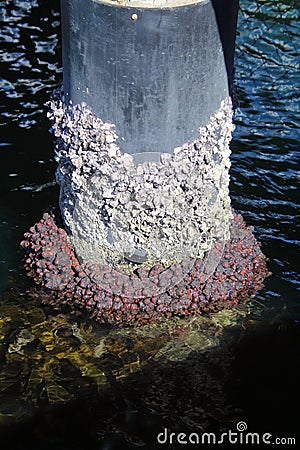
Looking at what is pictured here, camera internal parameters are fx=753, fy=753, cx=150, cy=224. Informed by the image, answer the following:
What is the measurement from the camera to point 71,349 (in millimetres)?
4332

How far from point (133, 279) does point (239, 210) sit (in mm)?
1281

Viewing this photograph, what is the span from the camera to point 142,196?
427 centimetres

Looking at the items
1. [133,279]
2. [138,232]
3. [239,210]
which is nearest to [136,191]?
[138,232]

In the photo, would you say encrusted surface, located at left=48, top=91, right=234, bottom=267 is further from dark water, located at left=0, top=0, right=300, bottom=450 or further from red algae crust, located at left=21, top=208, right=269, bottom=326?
dark water, located at left=0, top=0, right=300, bottom=450

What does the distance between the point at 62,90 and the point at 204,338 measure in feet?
5.55

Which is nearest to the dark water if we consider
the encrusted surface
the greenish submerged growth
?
the greenish submerged growth

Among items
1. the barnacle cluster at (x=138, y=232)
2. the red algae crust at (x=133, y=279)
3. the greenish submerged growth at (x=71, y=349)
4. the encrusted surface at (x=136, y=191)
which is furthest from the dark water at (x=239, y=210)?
the encrusted surface at (x=136, y=191)

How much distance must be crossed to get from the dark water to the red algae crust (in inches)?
6.0

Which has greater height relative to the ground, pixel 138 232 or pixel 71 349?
pixel 138 232

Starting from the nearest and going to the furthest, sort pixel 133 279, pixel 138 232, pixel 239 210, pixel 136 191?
pixel 136 191
pixel 138 232
pixel 133 279
pixel 239 210

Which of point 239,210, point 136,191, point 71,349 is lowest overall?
point 71,349

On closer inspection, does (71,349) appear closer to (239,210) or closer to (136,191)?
(136,191)

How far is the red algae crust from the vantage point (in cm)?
451

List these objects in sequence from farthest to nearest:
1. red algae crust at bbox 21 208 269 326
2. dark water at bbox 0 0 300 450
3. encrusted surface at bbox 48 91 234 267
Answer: red algae crust at bbox 21 208 269 326 < encrusted surface at bbox 48 91 234 267 < dark water at bbox 0 0 300 450
